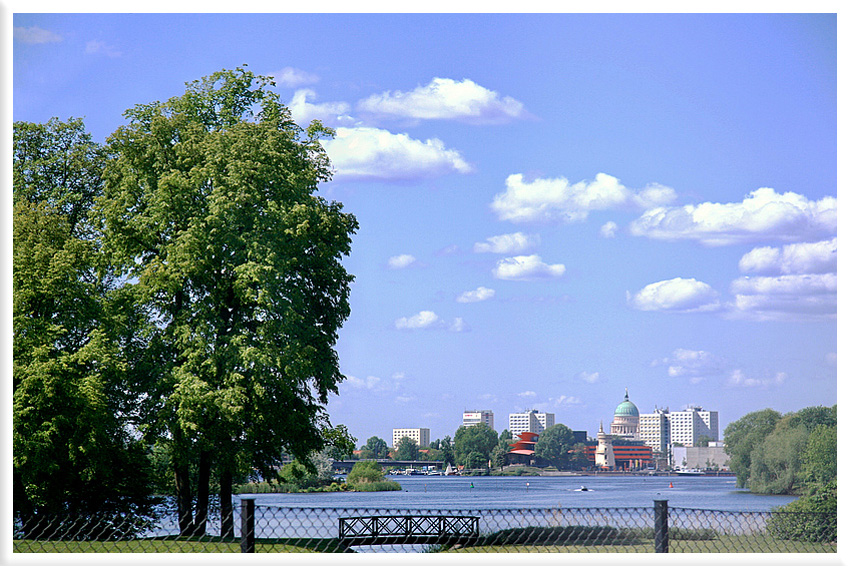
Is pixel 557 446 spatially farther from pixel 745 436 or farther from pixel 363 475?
pixel 745 436

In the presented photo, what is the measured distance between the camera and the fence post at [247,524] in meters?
7.72

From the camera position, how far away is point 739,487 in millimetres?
76938

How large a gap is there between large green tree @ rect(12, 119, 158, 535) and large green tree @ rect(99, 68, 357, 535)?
0.77 m

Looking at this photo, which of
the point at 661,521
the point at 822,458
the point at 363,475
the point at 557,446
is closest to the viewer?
the point at 661,521

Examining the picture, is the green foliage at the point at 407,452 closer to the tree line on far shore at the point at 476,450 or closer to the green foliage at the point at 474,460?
the tree line on far shore at the point at 476,450

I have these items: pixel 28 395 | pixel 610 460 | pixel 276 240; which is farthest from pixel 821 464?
pixel 610 460

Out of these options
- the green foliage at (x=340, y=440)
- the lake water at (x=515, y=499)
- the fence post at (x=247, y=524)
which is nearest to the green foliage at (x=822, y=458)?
the lake water at (x=515, y=499)

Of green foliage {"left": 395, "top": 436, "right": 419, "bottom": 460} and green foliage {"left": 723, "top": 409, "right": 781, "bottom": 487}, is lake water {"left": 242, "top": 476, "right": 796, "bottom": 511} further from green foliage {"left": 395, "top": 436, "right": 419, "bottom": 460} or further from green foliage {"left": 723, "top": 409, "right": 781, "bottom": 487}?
green foliage {"left": 395, "top": 436, "right": 419, "bottom": 460}

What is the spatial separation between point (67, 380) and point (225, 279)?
365cm

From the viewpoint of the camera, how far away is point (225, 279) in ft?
62.6

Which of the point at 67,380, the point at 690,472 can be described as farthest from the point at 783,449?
the point at 690,472

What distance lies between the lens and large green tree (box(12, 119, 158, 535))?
17.3m

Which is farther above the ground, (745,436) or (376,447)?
(745,436)
